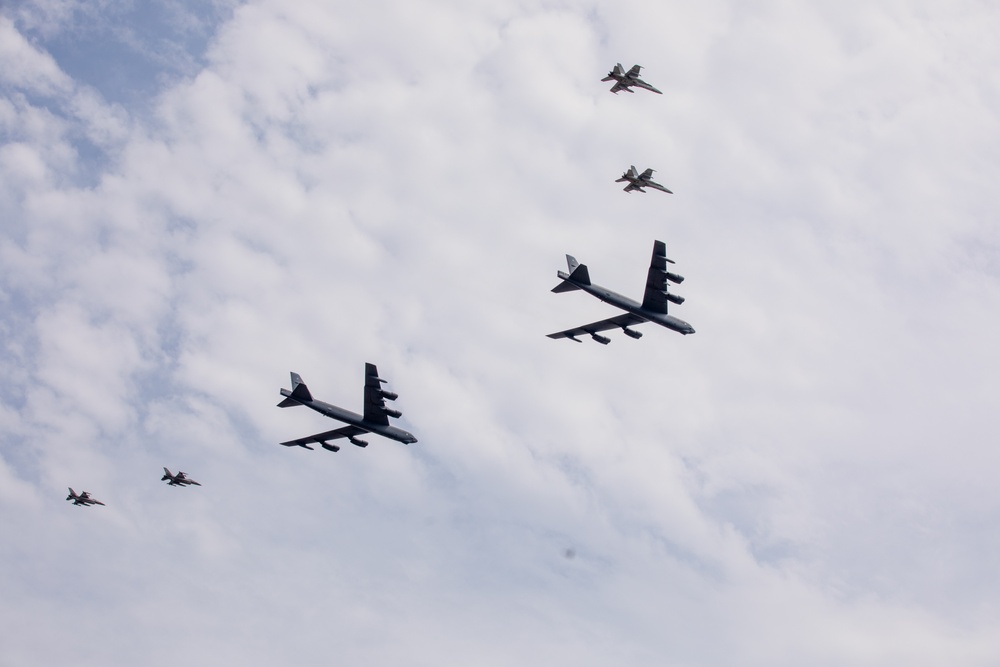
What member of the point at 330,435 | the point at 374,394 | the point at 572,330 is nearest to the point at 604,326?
the point at 572,330

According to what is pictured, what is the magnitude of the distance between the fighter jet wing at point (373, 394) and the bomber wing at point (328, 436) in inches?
144

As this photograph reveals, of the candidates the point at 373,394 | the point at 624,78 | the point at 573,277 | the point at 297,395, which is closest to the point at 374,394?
the point at 373,394

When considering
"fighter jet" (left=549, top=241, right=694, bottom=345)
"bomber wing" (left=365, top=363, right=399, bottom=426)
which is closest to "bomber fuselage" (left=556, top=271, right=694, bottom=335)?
"fighter jet" (left=549, top=241, right=694, bottom=345)

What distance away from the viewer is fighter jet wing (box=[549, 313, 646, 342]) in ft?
373

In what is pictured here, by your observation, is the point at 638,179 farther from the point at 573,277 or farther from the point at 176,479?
the point at 176,479

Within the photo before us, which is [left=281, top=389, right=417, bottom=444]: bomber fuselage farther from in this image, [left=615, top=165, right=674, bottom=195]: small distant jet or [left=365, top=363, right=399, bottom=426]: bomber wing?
[left=615, top=165, right=674, bottom=195]: small distant jet

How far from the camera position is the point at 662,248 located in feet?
352

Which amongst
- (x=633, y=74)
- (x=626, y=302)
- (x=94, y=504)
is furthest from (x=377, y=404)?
(x=94, y=504)

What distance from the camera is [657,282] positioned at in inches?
4286

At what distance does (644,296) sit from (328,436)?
43.7 metres

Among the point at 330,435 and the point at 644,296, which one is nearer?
the point at 644,296

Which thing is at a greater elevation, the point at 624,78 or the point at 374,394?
the point at 624,78

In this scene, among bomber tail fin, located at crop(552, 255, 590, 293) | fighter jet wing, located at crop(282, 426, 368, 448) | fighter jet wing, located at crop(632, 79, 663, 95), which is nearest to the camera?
bomber tail fin, located at crop(552, 255, 590, 293)

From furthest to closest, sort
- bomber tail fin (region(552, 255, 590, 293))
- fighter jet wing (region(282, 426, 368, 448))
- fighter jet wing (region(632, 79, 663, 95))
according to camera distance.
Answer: fighter jet wing (region(632, 79, 663, 95)) → fighter jet wing (region(282, 426, 368, 448)) → bomber tail fin (region(552, 255, 590, 293))
